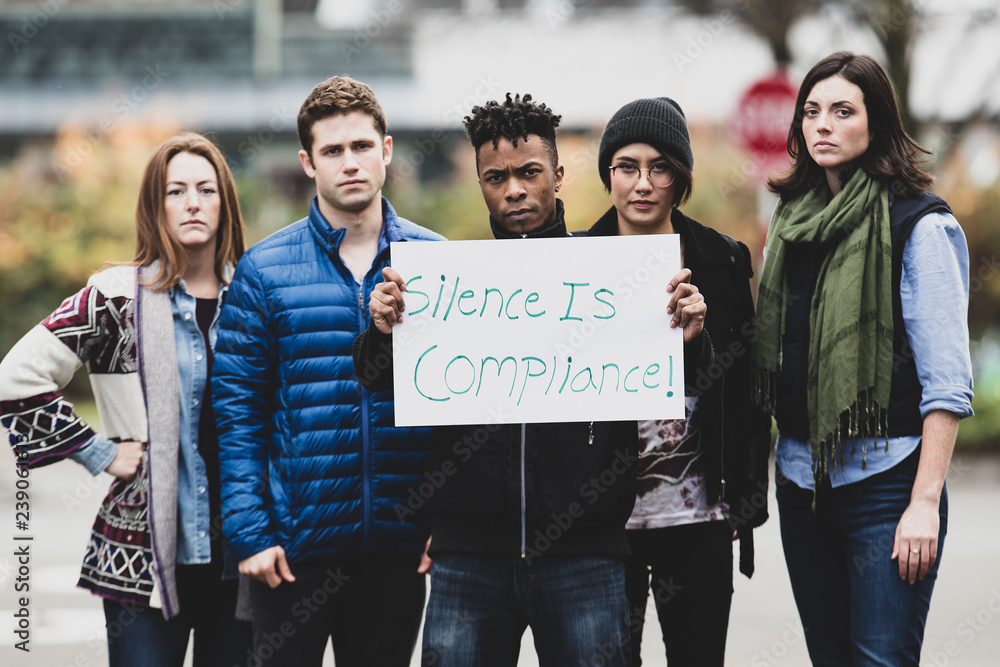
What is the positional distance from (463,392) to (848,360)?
1003mm

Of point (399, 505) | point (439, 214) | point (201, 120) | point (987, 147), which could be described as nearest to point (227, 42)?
point (201, 120)

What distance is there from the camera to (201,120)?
18594 millimetres

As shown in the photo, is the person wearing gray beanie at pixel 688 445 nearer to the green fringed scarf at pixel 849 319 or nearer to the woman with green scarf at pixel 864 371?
the woman with green scarf at pixel 864 371

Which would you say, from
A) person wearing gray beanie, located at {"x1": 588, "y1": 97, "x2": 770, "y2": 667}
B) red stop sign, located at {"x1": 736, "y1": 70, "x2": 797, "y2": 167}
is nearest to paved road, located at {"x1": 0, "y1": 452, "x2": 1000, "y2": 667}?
person wearing gray beanie, located at {"x1": 588, "y1": 97, "x2": 770, "y2": 667}

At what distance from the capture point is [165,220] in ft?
10.1

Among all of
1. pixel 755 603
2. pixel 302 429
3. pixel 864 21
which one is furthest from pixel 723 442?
pixel 864 21

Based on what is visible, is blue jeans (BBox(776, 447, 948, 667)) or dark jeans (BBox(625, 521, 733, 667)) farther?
dark jeans (BBox(625, 521, 733, 667))

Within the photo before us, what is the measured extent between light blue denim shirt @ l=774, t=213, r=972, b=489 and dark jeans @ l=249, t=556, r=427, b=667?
1232mm

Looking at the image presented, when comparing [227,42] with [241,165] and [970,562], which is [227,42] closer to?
[241,165]

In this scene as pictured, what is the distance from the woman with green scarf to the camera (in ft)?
8.43

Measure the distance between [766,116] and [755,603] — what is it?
12.4 ft

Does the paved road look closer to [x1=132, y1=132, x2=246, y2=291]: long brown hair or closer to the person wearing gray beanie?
the person wearing gray beanie

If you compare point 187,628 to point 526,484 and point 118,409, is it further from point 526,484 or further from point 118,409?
point 526,484

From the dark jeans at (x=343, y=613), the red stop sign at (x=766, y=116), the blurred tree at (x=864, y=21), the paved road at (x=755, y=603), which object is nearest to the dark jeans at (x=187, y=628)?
the dark jeans at (x=343, y=613)
